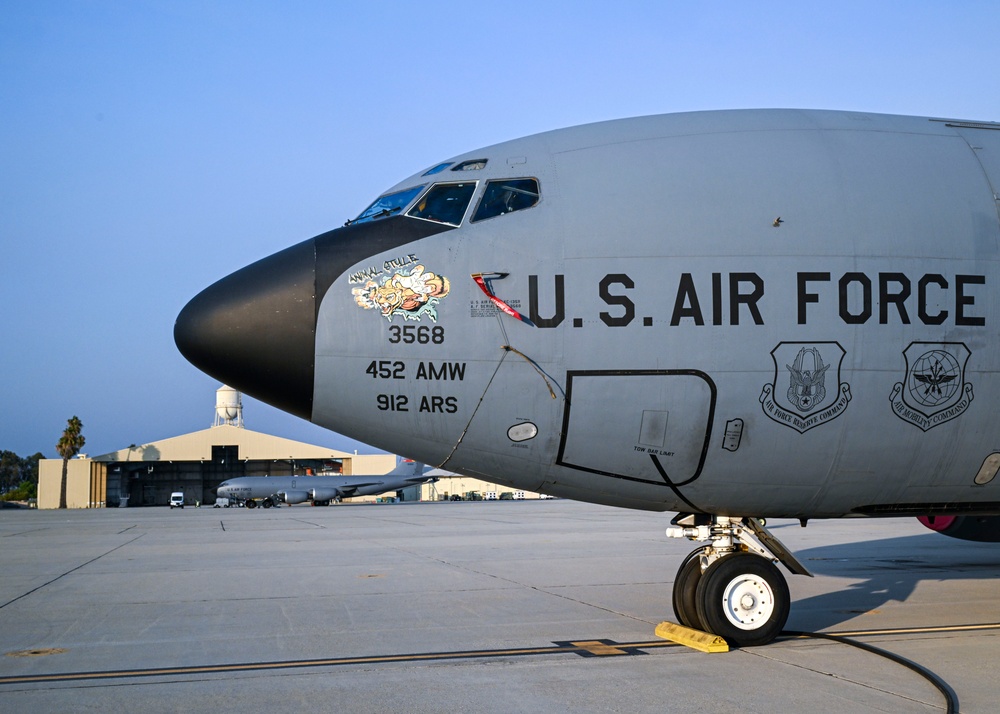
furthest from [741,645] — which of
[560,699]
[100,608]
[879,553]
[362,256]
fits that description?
[879,553]

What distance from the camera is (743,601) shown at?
25.9ft

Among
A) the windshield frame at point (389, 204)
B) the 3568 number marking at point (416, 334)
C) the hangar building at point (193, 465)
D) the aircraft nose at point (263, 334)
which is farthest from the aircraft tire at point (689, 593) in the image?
the hangar building at point (193, 465)

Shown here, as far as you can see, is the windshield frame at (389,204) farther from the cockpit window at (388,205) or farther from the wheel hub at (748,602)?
the wheel hub at (748,602)

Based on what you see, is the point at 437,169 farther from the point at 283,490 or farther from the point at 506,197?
the point at 283,490

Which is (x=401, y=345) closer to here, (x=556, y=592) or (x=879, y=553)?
(x=556, y=592)

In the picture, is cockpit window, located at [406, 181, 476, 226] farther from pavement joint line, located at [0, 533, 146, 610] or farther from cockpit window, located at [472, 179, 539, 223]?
pavement joint line, located at [0, 533, 146, 610]

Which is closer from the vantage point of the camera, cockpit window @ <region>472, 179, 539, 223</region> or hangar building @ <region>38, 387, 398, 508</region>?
cockpit window @ <region>472, 179, 539, 223</region>

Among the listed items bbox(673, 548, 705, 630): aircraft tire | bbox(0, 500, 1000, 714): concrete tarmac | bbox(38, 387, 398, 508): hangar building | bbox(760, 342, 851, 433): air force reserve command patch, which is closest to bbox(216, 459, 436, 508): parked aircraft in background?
bbox(38, 387, 398, 508): hangar building

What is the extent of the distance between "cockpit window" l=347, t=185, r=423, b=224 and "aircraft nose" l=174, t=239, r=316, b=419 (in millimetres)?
871

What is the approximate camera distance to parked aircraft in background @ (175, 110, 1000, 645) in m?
7.35

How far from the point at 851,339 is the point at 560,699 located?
385cm

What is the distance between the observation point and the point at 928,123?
858 cm

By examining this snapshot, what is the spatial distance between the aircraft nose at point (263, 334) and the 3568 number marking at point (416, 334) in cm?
68

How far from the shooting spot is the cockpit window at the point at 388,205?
8.02 m
